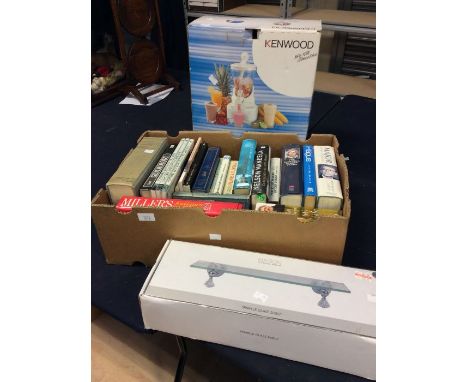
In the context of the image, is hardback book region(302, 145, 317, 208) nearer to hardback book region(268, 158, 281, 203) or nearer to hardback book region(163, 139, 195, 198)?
hardback book region(268, 158, 281, 203)

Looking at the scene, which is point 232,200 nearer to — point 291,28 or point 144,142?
point 144,142

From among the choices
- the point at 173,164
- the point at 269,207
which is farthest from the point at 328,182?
the point at 173,164

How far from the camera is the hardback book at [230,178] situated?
79cm

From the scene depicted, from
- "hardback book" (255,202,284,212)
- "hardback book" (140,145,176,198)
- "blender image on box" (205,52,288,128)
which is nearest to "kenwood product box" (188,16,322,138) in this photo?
"blender image on box" (205,52,288,128)

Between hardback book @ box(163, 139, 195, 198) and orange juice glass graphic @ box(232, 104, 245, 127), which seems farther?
orange juice glass graphic @ box(232, 104, 245, 127)

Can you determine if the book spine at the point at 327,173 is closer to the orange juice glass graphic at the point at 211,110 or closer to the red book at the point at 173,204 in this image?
the red book at the point at 173,204

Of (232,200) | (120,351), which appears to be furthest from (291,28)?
(120,351)

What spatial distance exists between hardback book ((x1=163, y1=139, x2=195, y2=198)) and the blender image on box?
0.15m

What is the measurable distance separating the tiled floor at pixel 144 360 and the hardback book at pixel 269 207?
1.55 ft

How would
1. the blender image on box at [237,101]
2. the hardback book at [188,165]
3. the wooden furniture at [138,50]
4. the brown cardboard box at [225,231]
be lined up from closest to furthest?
the brown cardboard box at [225,231], the hardback book at [188,165], the blender image on box at [237,101], the wooden furniture at [138,50]

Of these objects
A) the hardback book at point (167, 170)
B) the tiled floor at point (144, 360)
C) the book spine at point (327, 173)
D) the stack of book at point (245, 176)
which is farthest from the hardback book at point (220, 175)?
the tiled floor at point (144, 360)

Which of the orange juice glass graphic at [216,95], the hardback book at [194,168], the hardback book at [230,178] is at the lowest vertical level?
the hardback book at [230,178]

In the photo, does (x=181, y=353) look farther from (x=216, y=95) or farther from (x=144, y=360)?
(x=216, y=95)

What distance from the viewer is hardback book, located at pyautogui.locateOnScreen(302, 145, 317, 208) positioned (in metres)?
0.71
